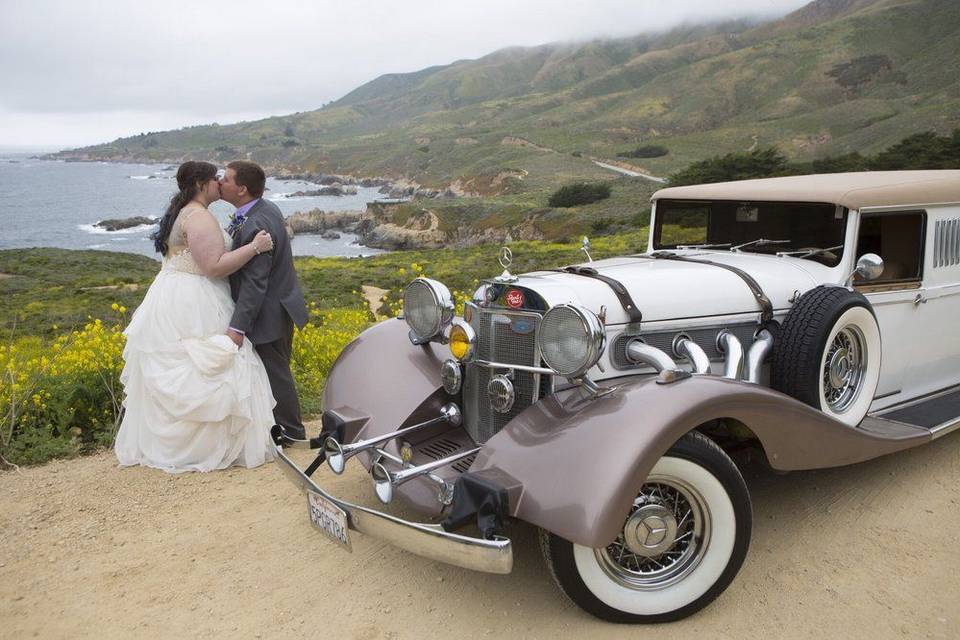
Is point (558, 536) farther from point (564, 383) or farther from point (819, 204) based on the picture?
point (819, 204)

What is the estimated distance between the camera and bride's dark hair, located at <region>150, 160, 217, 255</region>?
4.80m

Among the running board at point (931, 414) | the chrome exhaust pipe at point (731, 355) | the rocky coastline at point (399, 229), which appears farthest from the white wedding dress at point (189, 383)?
the rocky coastline at point (399, 229)

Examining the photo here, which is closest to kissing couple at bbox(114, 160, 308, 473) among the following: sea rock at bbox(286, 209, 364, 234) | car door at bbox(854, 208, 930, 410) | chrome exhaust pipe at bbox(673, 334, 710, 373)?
chrome exhaust pipe at bbox(673, 334, 710, 373)

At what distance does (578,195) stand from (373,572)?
48327 millimetres

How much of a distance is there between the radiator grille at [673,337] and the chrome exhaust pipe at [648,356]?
0.03 meters

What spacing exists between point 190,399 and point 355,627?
221 cm

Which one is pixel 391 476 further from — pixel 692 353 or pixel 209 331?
pixel 209 331

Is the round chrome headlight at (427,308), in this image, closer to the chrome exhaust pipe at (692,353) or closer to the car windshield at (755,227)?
the chrome exhaust pipe at (692,353)

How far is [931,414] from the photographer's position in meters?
4.55

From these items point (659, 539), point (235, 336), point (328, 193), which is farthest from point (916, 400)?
point (328, 193)

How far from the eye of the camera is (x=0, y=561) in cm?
380

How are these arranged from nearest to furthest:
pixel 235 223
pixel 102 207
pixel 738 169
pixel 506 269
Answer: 1. pixel 506 269
2. pixel 235 223
3. pixel 738 169
4. pixel 102 207

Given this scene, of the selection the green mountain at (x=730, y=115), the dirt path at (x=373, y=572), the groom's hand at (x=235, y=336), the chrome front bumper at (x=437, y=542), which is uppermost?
the green mountain at (x=730, y=115)

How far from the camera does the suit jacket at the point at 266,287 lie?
480 centimetres
